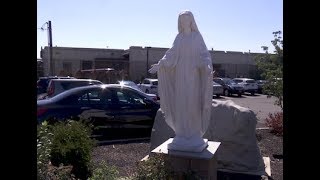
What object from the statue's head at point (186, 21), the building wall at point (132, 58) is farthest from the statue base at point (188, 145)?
the building wall at point (132, 58)

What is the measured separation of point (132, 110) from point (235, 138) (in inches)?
140

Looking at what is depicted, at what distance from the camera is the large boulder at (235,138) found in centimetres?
729

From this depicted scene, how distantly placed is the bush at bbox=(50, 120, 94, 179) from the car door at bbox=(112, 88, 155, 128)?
13.3 ft

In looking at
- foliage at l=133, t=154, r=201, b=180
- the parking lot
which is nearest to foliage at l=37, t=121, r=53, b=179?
foliage at l=133, t=154, r=201, b=180

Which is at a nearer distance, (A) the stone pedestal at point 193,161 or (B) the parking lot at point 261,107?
(A) the stone pedestal at point 193,161

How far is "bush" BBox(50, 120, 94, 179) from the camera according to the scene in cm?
569

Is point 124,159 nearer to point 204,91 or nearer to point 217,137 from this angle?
point 217,137

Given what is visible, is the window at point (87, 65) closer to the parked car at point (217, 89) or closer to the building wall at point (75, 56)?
the building wall at point (75, 56)

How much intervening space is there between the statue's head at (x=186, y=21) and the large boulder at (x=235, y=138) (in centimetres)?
229

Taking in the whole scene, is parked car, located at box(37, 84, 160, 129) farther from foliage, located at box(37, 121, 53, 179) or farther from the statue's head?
foliage, located at box(37, 121, 53, 179)
